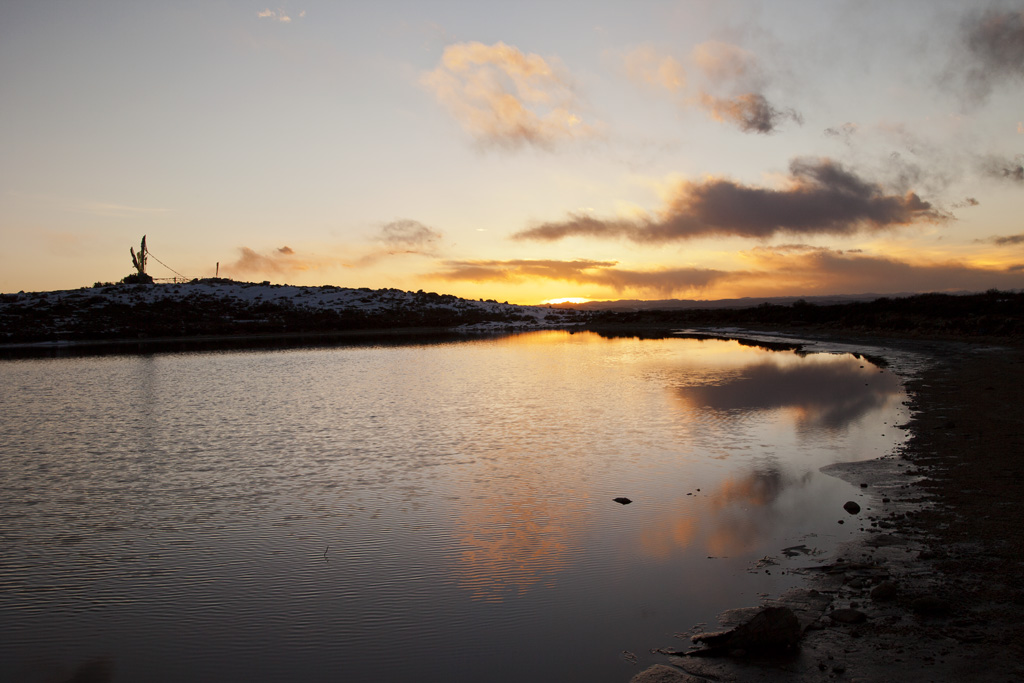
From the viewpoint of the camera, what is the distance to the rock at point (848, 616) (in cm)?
618

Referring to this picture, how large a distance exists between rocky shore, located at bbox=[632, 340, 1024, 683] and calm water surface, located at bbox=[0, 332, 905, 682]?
0.51 m

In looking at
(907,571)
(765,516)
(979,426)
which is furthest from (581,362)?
(907,571)

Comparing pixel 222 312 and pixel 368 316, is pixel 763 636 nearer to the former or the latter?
pixel 222 312

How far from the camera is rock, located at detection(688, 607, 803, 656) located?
579cm

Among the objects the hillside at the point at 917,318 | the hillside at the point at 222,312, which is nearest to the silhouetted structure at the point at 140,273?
the hillside at the point at 222,312

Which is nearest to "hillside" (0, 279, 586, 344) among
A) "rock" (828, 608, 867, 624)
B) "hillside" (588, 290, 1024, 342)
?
"hillside" (588, 290, 1024, 342)

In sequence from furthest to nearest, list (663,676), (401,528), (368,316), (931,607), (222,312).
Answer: (368,316), (222,312), (401,528), (931,607), (663,676)

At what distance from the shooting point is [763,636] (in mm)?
5801

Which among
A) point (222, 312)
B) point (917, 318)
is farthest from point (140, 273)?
point (917, 318)

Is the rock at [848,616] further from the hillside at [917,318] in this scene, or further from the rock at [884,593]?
the hillside at [917,318]

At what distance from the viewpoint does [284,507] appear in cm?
1058

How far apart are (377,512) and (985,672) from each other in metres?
7.90

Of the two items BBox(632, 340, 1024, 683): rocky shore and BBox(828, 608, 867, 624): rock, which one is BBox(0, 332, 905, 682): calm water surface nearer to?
BBox(632, 340, 1024, 683): rocky shore

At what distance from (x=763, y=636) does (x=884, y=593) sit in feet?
5.78
